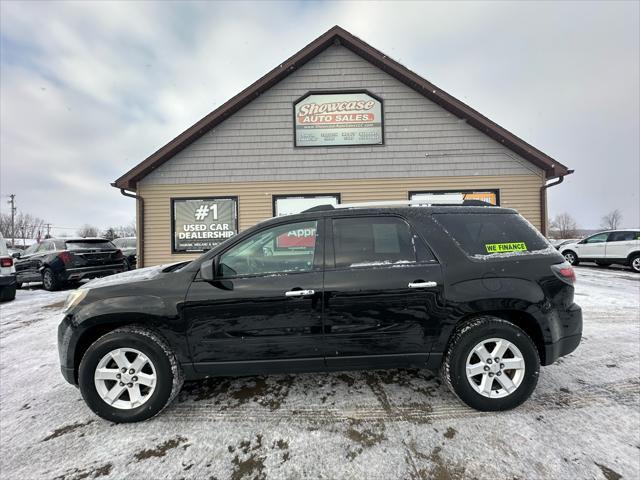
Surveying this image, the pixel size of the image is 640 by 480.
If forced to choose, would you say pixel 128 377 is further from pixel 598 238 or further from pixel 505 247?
pixel 598 238

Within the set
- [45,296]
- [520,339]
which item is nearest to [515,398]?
[520,339]

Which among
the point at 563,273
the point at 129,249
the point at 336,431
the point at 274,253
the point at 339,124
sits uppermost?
the point at 339,124

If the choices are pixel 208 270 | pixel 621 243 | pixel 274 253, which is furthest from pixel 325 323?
pixel 621 243

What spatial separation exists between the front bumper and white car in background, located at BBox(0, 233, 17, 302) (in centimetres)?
1082

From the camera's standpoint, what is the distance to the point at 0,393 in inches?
120

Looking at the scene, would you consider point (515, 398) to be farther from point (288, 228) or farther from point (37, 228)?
point (37, 228)

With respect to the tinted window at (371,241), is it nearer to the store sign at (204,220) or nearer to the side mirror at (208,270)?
the side mirror at (208,270)

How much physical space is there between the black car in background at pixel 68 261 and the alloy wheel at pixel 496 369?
413 inches

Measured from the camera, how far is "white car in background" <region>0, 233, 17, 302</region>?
7414 millimetres

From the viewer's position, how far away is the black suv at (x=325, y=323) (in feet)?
8.28

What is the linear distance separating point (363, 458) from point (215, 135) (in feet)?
28.4

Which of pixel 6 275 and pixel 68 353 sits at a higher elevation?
pixel 6 275

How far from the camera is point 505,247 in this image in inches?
108

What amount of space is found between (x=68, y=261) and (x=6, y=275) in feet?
5.02
